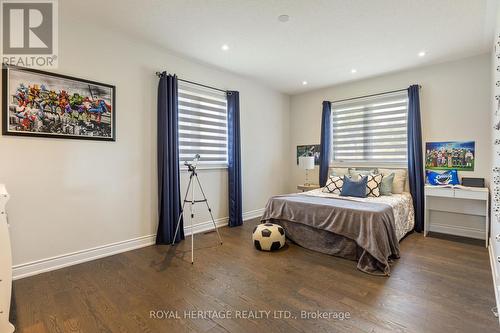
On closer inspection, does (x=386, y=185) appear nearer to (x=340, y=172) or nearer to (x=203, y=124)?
(x=340, y=172)

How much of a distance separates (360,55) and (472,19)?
48.6 inches

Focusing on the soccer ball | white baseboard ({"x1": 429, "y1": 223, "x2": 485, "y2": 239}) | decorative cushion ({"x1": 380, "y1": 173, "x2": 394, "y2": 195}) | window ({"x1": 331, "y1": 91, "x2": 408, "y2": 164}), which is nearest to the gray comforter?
the soccer ball

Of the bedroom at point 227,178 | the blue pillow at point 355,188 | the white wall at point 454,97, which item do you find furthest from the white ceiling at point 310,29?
the blue pillow at point 355,188

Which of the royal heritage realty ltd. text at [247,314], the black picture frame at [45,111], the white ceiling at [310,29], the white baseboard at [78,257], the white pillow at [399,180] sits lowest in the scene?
the royal heritage realty ltd. text at [247,314]

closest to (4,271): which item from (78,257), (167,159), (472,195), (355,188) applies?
(78,257)

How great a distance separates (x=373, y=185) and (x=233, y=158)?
228 cm

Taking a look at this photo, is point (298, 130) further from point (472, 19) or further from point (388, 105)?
point (472, 19)

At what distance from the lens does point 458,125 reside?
385 cm

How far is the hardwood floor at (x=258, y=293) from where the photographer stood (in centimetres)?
179

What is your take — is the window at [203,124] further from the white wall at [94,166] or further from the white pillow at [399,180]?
the white pillow at [399,180]

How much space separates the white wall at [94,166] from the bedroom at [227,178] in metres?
0.02

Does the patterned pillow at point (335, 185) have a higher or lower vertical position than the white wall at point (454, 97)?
lower

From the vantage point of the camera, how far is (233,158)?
4.36 meters

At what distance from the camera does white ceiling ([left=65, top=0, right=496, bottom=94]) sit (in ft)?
8.36
